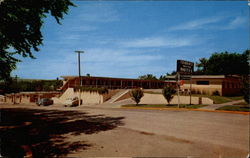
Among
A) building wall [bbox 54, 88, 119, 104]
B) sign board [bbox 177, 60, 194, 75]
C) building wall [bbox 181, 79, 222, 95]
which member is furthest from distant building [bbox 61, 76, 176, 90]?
sign board [bbox 177, 60, 194, 75]

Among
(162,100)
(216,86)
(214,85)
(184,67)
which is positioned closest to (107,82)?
(162,100)

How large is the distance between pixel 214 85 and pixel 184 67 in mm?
10849

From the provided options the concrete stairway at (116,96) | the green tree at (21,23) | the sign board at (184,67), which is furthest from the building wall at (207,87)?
the green tree at (21,23)

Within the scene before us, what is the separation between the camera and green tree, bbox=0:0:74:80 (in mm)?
7605

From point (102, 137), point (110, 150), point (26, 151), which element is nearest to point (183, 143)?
point (110, 150)

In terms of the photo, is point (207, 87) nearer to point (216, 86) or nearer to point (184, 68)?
point (216, 86)

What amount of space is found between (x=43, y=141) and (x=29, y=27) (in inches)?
245

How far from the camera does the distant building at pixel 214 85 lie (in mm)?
29047

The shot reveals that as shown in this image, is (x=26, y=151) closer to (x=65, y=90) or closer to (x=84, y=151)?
(x=84, y=151)

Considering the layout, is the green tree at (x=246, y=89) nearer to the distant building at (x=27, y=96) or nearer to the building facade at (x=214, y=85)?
the building facade at (x=214, y=85)

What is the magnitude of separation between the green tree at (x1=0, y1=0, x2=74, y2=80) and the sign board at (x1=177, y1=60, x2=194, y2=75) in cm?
1566

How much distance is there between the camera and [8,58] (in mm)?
9391

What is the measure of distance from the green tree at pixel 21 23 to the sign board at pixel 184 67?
15664 mm

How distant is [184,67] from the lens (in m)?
22.5
